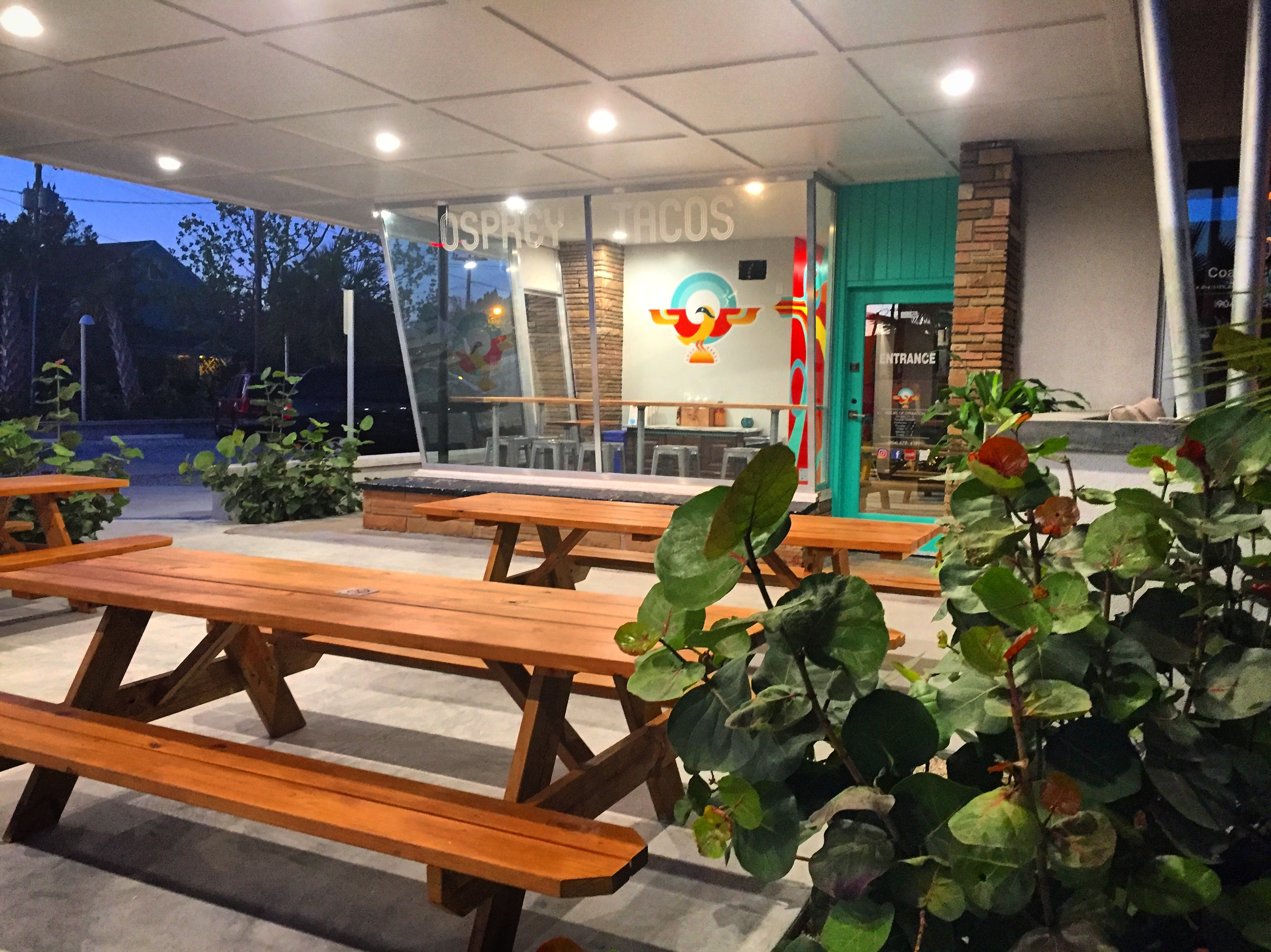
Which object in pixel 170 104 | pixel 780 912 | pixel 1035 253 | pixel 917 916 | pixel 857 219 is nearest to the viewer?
pixel 917 916

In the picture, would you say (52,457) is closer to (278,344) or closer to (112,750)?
(112,750)

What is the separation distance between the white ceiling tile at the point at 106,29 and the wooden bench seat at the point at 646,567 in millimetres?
2730

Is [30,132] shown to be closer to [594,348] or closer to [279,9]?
[279,9]

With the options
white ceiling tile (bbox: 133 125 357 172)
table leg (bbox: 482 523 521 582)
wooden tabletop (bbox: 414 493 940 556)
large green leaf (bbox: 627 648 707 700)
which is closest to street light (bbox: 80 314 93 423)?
white ceiling tile (bbox: 133 125 357 172)

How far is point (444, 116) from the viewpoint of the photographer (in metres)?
5.55

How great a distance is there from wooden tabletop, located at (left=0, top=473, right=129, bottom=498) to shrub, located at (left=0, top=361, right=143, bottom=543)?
1.66 feet

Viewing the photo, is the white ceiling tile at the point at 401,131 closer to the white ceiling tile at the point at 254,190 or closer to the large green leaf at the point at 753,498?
the white ceiling tile at the point at 254,190

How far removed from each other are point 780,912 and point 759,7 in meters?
3.30

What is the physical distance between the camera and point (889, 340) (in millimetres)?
7285

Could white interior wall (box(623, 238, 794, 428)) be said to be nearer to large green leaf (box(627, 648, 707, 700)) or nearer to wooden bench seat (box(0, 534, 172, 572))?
wooden bench seat (box(0, 534, 172, 572))

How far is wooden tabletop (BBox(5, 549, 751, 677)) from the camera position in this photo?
6.83ft

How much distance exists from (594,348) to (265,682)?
5.10 m

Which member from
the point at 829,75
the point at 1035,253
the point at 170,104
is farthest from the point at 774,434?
the point at 170,104

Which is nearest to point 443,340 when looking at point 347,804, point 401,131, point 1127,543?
point 401,131
